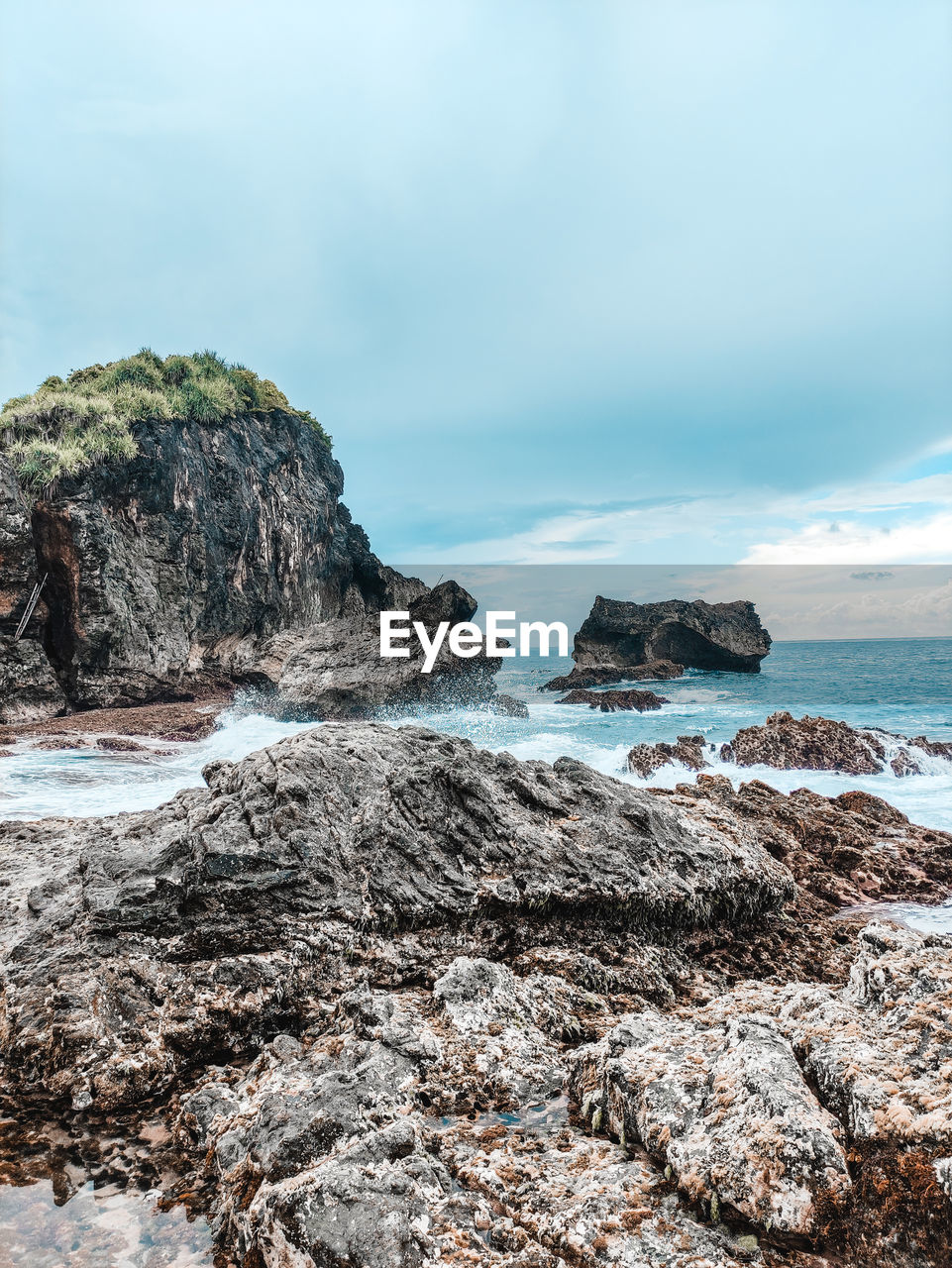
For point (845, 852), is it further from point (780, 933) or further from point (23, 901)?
point (23, 901)

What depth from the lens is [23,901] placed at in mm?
4574

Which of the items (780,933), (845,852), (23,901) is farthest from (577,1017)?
(845,852)

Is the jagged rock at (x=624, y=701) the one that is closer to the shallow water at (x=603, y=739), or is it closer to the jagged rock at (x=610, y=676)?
the shallow water at (x=603, y=739)

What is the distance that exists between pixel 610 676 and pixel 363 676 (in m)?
30.7

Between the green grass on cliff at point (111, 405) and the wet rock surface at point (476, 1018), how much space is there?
26.2m

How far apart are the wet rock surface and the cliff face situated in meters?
22.0

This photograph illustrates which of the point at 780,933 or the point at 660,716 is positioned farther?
the point at 660,716

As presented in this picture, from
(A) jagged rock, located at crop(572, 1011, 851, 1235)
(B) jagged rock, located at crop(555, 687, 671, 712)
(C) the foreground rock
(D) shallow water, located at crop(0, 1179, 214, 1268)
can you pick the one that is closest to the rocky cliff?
(B) jagged rock, located at crop(555, 687, 671, 712)

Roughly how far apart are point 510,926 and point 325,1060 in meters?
1.70

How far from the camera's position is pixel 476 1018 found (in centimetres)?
349

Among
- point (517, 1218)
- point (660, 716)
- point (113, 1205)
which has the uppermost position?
point (517, 1218)

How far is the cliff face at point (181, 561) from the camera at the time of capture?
82.3 feet

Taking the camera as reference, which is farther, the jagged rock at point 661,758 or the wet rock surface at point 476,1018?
the jagged rock at point 661,758

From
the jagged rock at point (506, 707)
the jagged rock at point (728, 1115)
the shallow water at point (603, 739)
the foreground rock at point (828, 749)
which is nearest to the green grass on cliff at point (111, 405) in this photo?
the shallow water at point (603, 739)
